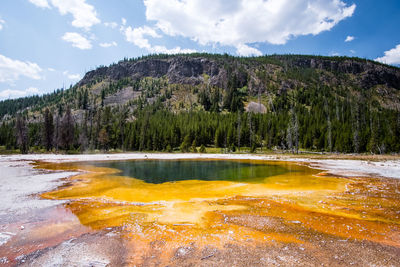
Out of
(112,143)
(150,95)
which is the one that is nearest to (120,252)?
(112,143)

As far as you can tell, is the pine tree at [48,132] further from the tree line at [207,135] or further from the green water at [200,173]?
the green water at [200,173]

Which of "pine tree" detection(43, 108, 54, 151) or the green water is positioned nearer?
the green water

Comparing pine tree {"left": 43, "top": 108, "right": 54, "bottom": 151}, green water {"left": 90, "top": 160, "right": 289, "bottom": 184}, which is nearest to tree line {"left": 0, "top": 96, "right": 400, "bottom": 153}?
pine tree {"left": 43, "top": 108, "right": 54, "bottom": 151}

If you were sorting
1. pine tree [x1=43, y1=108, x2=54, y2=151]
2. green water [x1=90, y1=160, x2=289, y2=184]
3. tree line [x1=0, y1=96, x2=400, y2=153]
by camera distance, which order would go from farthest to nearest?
pine tree [x1=43, y1=108, x2=54, y2=151] → tree line [x1=0, y1=96, x2=400, y2=153] → green water [x1=90, y1=160, x2=289, y2=184]

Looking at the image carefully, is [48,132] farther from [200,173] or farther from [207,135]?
[200,173]

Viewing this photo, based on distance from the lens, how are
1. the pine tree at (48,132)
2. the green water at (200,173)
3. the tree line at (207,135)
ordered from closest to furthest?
1. the green water at (200,173)
2. the tree line at (207,135)
3. the pine tree at (48,132)

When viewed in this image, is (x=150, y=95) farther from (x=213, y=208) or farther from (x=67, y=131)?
(x=213, y=208)

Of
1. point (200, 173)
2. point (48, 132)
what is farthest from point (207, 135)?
point (200, 173)

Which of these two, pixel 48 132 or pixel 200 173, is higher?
pixel 48 132

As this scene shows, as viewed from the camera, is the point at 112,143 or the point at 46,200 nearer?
the point at 46,200

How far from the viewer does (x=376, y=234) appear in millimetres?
8438

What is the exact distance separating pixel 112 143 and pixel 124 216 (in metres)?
85.4

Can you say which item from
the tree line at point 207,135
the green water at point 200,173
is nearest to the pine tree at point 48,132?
the tree line at point 207,135

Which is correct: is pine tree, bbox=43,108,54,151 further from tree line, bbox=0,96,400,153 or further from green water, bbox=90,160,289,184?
green water, bbox=90,160,289,184
